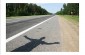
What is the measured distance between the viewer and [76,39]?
8.83 meters

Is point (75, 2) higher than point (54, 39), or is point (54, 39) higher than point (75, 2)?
point (75, 2)

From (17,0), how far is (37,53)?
102 inches

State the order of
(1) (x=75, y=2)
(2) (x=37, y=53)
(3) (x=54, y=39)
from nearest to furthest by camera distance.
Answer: (2) (x=37, y=53)
(1) (x=75, y=2)
(3) (x=54, y=39)

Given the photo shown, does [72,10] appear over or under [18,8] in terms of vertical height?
under

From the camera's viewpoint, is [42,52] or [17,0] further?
[17,0]

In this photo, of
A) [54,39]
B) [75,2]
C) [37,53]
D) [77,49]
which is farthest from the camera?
[54,39]

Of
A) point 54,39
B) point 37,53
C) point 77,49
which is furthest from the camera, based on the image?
point 54,39

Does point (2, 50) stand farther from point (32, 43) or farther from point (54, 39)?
point (54, 39)

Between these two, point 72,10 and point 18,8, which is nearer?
point 18,8

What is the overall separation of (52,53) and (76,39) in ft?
5.89

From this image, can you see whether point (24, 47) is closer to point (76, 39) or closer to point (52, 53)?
point (52, 53)
